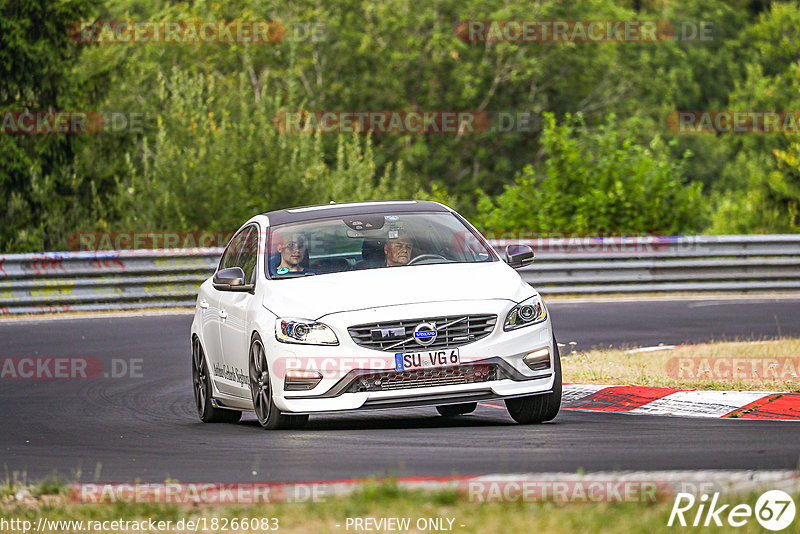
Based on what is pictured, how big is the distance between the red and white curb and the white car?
1130mm

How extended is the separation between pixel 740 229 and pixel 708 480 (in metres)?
31.7

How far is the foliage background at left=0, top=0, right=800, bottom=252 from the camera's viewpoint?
2886 centimetres

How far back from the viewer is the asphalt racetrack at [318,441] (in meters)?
7.45

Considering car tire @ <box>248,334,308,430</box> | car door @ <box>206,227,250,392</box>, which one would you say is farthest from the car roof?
car tire @ <box>248,334,308,430</box>

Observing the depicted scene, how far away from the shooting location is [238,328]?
10.4 metres

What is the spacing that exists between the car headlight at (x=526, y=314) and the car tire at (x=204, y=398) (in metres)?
2.92

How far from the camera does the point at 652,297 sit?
24.2m

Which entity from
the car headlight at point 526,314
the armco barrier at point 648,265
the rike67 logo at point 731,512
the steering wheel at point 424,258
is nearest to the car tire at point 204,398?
the steering wheel at point 424,258

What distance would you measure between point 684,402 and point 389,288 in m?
2.56

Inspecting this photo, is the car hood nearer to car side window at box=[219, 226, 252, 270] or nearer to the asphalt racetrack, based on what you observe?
the asphalt racetrack

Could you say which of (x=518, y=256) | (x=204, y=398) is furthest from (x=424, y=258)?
(x=204, y=398)

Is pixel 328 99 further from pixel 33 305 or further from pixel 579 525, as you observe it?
pixel 579 525

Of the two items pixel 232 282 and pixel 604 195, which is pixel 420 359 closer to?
pixel 232 282

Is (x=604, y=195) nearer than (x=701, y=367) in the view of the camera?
No
